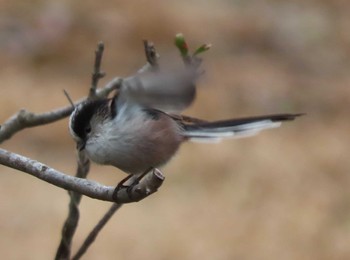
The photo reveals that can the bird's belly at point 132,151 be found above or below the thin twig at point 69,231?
above

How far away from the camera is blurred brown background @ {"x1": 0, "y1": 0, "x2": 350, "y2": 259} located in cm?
451

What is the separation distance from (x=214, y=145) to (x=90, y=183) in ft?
12.4

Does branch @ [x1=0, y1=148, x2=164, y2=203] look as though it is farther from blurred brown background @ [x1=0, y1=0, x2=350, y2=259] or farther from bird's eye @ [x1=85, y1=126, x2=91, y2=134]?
blurred brown background @ [x1=0, y1=0, x2=350, y2=259]

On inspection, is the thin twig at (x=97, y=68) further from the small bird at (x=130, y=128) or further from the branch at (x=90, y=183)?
the branch at (x=90, y=183)

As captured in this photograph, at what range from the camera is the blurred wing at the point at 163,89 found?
5.27 ft

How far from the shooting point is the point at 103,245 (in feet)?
14.5

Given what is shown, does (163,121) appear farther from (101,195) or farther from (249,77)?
(249,77)

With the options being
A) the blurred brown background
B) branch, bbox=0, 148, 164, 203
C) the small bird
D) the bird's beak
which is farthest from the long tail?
the blurred brown background

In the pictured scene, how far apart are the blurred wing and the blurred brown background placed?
8.84 feet

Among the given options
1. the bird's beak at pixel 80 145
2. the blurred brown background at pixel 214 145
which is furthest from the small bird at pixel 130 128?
the blurred brown background at pixel 214 145

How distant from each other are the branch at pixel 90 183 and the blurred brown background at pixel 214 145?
2.86 meters

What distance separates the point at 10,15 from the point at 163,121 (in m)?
4.39

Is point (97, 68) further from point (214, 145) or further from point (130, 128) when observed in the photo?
point (214, 145)

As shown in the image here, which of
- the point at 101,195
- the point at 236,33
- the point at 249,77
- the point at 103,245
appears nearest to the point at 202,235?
the point at 103,245
